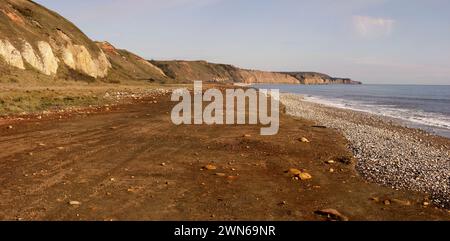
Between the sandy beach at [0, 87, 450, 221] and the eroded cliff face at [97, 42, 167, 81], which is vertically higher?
the eroded cliff face at [97, 42, 167, 81]

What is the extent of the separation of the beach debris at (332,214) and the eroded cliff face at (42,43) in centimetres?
5331

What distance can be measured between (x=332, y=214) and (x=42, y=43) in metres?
62.5

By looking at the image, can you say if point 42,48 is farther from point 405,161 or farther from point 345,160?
point 405,161

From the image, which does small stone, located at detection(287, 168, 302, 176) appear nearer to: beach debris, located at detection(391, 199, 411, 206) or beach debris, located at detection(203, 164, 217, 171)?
beach debris, located at detection(203, 164, 217, 171)

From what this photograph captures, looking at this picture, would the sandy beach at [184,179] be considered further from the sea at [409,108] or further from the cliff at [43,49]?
the cliff at [43,49]

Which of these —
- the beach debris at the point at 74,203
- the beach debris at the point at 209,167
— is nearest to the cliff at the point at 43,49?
the beach debris at the point at 209,167

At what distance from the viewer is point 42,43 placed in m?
62.0

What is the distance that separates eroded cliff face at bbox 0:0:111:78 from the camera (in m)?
55.8

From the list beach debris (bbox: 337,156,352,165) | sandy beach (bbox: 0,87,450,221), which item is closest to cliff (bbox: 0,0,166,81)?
sandy beach (bbox: 0,87,450,221)

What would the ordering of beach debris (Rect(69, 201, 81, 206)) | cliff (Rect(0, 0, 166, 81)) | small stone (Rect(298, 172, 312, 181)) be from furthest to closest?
cliff (Rect(0, 0, 166, 81)) → small stone (Rect(298, 172, 312, 181)) → beach debris (Rect(69, 201, 81, 206))

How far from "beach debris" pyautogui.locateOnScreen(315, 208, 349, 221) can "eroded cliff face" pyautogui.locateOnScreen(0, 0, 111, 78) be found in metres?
53.3

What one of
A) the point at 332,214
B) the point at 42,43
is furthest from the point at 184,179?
the point at 42,43

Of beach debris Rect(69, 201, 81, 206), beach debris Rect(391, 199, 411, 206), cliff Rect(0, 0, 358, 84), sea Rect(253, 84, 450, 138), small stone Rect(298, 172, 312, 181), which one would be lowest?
sea Rect(253, 84, 450, 138)
